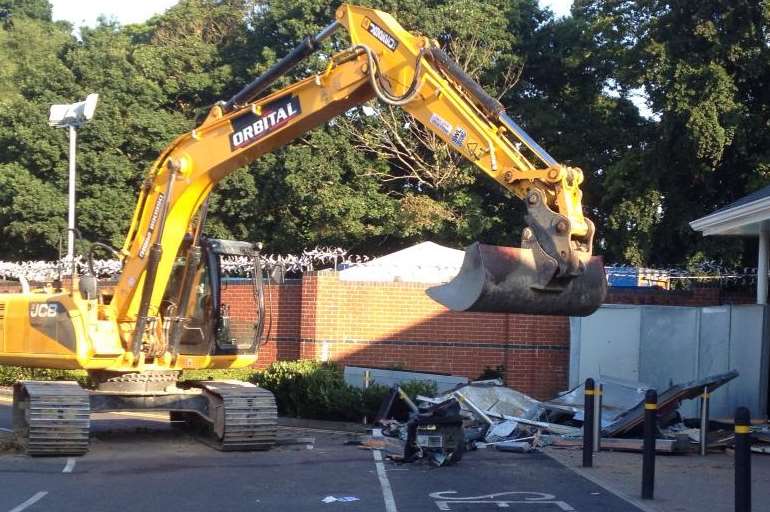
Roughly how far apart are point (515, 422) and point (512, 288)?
6.55 m

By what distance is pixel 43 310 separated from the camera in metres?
14.4

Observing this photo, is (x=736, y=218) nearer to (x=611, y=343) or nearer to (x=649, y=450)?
(x=611, y=343)

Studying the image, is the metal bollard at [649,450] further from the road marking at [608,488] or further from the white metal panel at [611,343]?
the white metal panel at [611,343]

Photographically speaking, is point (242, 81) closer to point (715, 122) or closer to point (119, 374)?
point (715, 122)

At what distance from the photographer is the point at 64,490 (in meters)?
11.0

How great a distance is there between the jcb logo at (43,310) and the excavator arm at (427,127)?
0.76m

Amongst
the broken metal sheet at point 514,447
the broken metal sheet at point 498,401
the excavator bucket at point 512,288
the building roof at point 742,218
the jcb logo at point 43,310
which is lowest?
the broken metal sheet at point 514,447

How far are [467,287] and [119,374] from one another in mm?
6491

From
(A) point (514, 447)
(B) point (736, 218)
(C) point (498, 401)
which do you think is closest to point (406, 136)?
(C) point (498, 401)

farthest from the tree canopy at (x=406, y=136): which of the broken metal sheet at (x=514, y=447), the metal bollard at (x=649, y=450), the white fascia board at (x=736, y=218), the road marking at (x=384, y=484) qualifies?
the metal bollard at (x=649, y=450)

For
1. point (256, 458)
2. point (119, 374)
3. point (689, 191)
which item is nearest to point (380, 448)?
point (256, 458)

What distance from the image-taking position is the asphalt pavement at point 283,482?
1033 centimetres

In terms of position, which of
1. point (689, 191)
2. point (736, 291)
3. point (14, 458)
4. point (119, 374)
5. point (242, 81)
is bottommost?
point (14, 458)

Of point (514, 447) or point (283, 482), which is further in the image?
point (514, 447)
